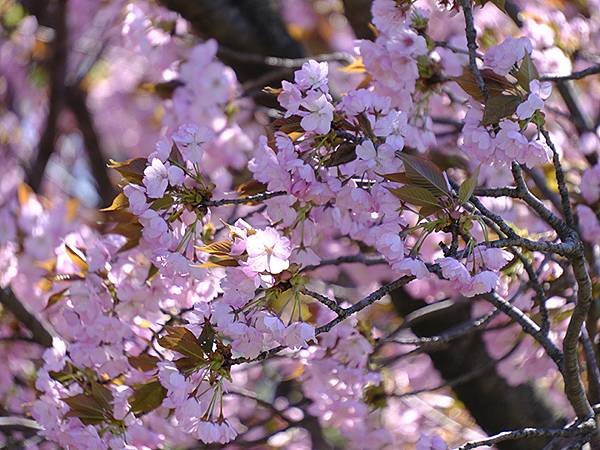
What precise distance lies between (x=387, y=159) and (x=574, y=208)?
27.9 inches

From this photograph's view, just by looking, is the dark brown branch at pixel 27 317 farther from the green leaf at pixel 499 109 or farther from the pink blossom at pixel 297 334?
the green leaf at pixel 499 109

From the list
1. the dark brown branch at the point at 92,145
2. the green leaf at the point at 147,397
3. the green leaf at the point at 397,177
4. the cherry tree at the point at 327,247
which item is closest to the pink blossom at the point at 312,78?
the cherry tree at the point at 327,247

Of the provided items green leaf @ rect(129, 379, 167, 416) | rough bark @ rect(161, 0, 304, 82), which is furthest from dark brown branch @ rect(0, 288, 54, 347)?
rough bark @ rect(161, 0, 304, 82)

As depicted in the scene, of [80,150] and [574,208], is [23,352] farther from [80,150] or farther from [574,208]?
[80,150]

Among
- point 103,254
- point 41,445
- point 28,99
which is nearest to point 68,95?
point 28,99

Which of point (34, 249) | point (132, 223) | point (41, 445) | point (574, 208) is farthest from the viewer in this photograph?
point (34, 249)

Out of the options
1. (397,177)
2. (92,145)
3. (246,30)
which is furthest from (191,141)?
(92,145)

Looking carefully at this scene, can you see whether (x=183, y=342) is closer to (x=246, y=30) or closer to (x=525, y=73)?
(x=525, y=73)

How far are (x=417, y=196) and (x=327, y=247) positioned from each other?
3.36 ft

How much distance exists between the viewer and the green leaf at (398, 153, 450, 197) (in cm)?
119

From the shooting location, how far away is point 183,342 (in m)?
1.20

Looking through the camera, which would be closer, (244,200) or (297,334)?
(297,334)

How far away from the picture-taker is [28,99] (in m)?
4.54

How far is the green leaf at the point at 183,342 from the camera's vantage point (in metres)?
1.19
